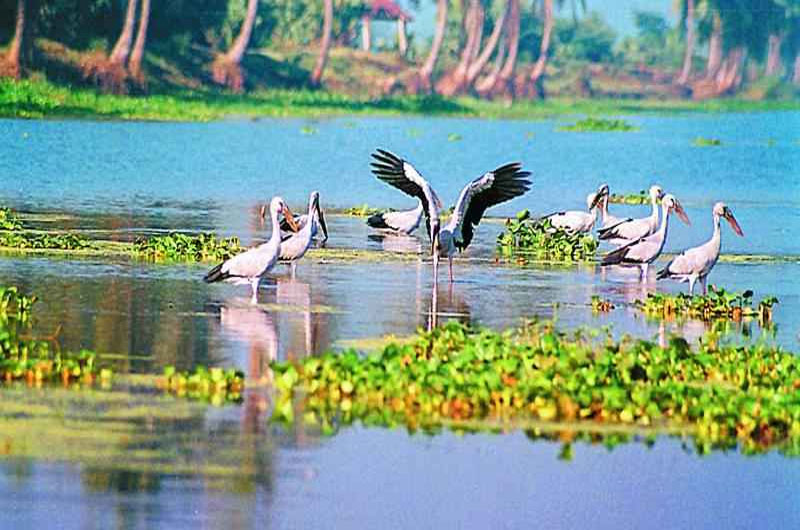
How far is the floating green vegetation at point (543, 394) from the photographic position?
11625 mm

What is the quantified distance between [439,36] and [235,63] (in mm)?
17460

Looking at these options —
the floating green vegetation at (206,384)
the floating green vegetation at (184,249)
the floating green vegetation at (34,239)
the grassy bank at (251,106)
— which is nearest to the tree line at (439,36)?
the grassy bank at (251,106)

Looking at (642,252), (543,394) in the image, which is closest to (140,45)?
(642,252)

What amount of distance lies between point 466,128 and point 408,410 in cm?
6028

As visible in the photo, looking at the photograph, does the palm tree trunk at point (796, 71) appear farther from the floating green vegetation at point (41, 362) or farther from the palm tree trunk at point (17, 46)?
the floating green vegetation at point (41, 362)

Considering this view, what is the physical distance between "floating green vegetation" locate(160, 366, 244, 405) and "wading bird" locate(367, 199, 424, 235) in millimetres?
10829

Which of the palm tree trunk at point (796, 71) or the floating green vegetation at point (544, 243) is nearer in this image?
the floating green vegetation at point (544, 243)

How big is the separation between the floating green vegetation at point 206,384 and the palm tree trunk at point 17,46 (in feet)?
176

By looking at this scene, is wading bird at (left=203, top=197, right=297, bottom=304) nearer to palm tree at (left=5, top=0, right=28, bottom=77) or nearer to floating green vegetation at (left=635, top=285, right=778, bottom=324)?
floating green vegetation at (left=635, top=285, right=778, bottom=324)

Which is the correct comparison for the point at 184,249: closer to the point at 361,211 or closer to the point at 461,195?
the point at 461,195

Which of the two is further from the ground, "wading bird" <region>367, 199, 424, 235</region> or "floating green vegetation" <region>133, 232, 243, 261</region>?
"wading bird" <region>367, 199, 424, 235</region>

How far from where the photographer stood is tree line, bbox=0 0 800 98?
234 feet

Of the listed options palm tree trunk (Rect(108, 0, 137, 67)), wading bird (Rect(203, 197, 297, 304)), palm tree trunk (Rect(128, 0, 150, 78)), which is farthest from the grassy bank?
wading bird (Rect(203, 197, 297, 304))

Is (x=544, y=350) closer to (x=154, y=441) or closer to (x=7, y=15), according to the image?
(x=154, y=441)
